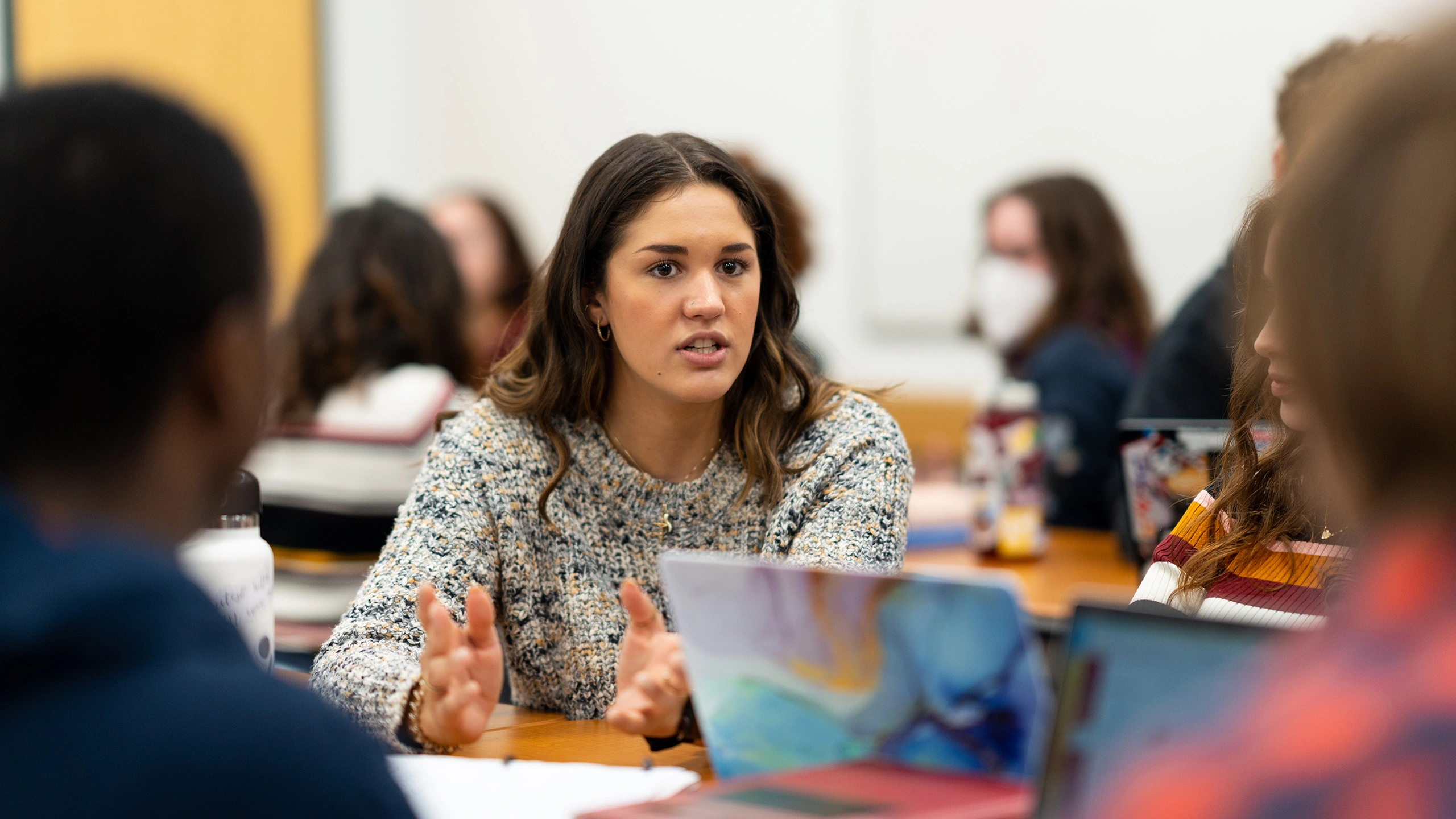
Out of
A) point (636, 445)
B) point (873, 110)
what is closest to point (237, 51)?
point (873, 110)

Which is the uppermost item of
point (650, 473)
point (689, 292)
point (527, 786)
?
point (689, 292)

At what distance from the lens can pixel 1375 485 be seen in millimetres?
567

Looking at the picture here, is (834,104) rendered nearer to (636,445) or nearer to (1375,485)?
(636,445)

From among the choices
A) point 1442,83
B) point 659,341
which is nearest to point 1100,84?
point 659,341

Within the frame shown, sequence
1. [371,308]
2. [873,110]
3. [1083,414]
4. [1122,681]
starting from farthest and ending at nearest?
1. [873,110]
2. [1083,414]
3. [371,308]
4. [1122,681]

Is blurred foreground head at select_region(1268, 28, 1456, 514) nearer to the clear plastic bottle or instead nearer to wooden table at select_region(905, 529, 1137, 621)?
wooden table at select_region(905, 529, 1137, 621)

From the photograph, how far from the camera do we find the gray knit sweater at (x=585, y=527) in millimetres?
1673

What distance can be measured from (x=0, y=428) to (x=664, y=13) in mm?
4891

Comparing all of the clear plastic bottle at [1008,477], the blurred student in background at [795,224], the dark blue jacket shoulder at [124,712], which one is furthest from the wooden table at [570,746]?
the blurred student in background at [795,224]

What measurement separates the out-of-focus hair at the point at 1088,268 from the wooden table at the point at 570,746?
236 cm

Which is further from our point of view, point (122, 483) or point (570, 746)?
point (570, 746)

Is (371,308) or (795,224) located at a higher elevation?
(795,224)

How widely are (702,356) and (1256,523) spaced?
70 cm

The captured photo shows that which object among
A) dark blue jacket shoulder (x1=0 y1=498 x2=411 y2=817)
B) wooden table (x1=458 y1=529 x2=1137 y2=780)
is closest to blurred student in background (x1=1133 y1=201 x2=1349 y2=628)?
wooden table (x1=458 y1=529 x2=1137 y2=780)
